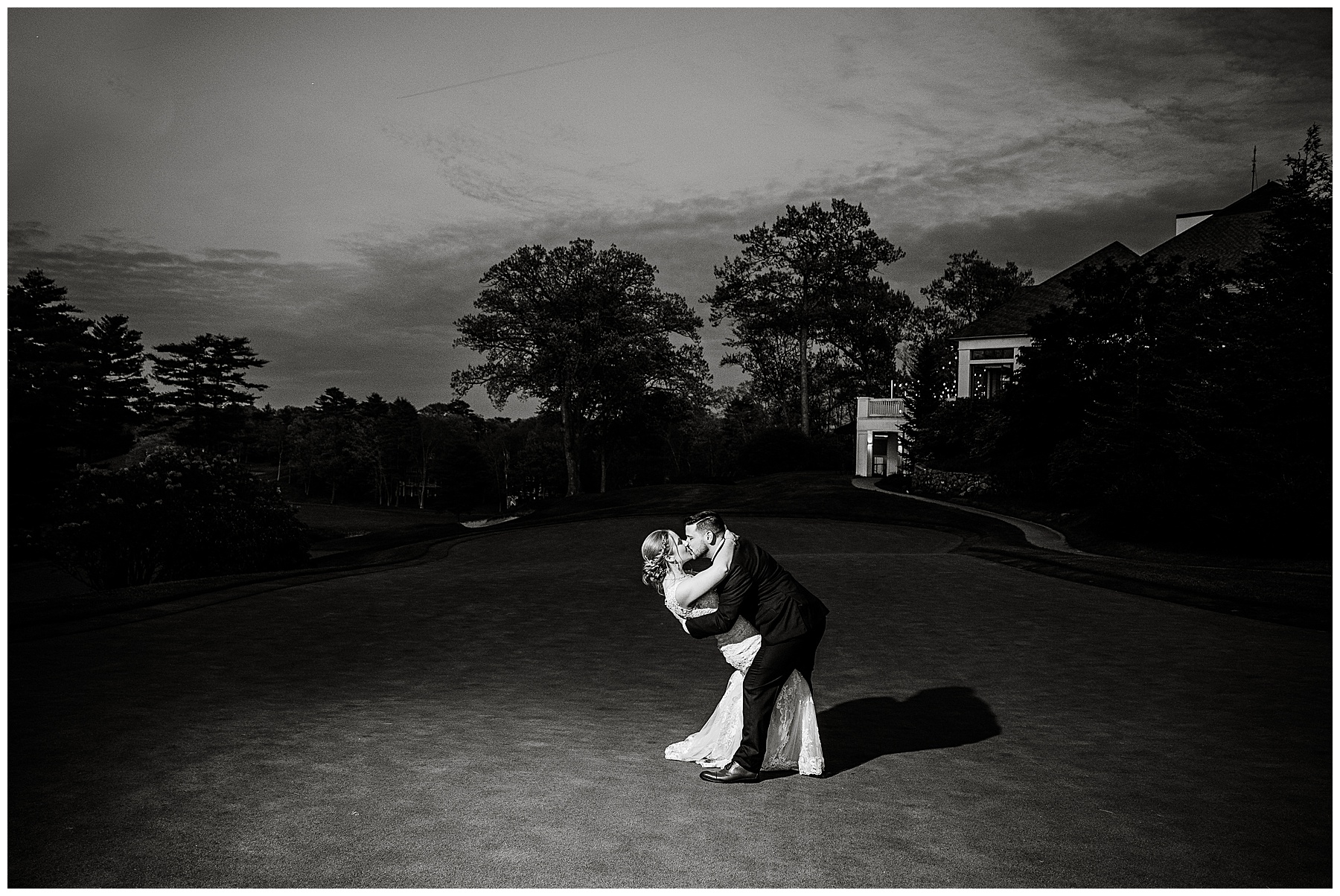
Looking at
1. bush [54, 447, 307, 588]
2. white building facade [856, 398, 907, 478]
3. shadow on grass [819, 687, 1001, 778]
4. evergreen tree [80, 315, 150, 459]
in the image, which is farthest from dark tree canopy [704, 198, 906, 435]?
shadow on grass [819, 687, 1001, 778]

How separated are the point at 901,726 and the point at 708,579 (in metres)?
3.18

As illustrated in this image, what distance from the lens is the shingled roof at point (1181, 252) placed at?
45.0 m

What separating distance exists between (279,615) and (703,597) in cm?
1036

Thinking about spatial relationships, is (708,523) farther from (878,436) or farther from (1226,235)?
(878,436)

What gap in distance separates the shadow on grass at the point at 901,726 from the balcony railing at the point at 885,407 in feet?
141

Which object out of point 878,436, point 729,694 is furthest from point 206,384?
point 729,694

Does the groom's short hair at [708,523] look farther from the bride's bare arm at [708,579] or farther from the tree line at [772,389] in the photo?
the tree line at [772,389]

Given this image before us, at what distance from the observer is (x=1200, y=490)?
87.8 feet

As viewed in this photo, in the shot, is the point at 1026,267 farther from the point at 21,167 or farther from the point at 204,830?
the point at 204,830

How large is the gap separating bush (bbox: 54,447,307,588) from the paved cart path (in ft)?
35.6

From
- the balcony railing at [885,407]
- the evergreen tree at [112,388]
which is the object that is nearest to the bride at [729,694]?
the balcony railing at [885,407]

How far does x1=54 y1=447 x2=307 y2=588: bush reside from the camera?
23.5 meters

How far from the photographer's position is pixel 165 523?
24.0 meters

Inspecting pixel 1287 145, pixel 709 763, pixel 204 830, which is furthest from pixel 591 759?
pixel 1287 145
